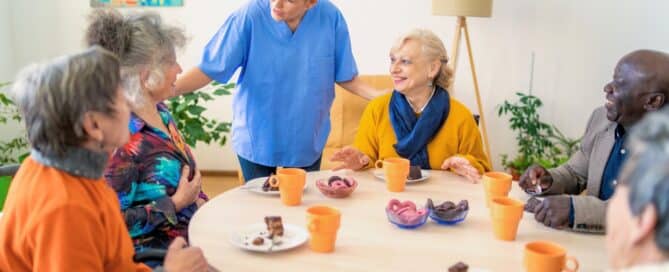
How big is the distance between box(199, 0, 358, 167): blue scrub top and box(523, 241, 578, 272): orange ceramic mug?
130cm

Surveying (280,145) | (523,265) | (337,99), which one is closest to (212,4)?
(337,99)

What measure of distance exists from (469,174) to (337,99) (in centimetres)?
174

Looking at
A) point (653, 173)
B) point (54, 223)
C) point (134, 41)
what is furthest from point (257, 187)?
point (653, 173)

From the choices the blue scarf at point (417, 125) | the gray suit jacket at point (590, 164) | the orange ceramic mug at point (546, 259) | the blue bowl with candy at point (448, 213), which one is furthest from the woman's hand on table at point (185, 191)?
the gray suit jacket at point (590, 164)

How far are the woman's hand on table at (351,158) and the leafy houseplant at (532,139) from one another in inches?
81.9

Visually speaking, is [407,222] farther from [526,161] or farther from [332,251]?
[526,161]

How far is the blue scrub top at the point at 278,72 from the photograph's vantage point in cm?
235

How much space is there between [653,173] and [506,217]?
2.53ft

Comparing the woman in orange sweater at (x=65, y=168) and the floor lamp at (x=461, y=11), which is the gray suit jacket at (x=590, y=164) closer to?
the woman in orange sweater at (x=65, y=168)

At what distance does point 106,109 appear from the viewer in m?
1.19

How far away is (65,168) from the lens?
1.18 metres

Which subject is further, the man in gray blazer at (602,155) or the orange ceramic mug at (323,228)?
the man in gray blazer at (602,155)

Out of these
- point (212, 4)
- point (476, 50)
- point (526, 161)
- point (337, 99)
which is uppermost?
point (212, 4)

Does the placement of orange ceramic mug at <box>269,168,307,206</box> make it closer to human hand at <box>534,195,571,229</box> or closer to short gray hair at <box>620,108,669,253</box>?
human hand at <box>534,195,571,229</box>
